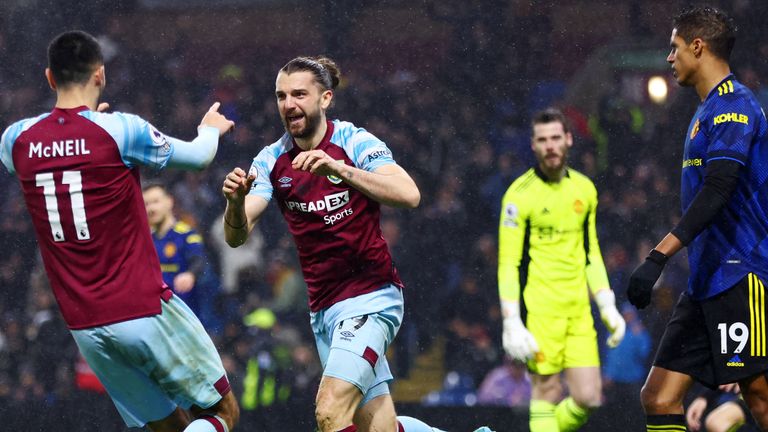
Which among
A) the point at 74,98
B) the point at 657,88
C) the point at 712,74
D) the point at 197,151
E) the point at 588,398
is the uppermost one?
the point at 657,88

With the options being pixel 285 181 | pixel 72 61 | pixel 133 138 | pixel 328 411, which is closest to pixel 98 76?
pixel 72 61

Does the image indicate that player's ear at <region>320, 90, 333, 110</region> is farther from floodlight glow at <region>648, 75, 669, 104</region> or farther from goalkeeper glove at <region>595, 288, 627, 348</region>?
floodlight glow at <region>648, 75, 669, 104</region>

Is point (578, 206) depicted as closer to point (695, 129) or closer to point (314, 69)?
point (695, 129)

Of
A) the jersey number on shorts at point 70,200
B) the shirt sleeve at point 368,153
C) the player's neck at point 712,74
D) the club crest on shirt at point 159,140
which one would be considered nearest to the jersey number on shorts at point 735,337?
the player's neck at point 712,74

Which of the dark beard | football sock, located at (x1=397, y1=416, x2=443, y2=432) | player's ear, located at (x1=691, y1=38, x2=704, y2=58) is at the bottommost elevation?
football sock, located at (x1=397, y1=416, x2=443, y2=432)

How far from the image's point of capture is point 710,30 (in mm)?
4770

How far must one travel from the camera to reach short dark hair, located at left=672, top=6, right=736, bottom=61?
4.77 meters

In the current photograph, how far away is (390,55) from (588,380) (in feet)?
12.4

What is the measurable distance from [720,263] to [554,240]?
299cm

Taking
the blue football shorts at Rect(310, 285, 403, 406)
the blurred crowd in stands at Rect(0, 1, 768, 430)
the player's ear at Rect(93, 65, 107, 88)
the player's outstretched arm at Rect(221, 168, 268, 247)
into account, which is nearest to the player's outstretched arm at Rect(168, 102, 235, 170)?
the player's outstretched arm at Rect(221, 168, 268, 247)

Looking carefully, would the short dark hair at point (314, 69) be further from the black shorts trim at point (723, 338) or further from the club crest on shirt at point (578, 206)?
the club crest on shirt at point (578, 206)

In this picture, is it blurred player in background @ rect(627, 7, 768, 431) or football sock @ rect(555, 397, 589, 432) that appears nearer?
blurred player in background @ rect(627, 7, 768, 431)

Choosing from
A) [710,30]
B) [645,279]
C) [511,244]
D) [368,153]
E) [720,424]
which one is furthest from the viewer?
[511,244]

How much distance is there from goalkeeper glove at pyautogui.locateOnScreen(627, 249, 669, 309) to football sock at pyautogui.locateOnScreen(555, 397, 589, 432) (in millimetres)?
2965
